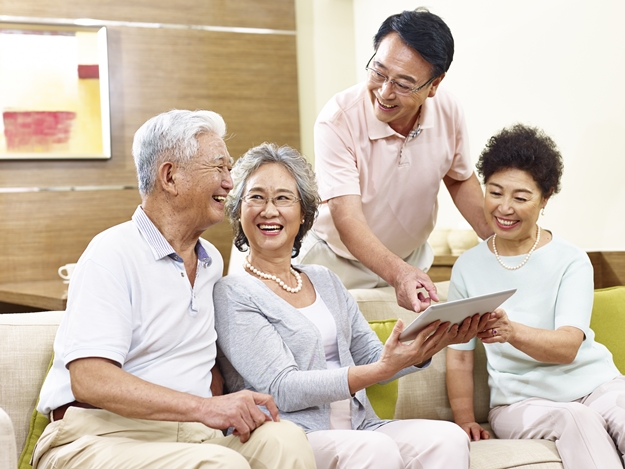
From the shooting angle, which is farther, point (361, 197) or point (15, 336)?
point (361, 197)

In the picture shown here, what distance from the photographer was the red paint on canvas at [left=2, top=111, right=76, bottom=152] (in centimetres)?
411

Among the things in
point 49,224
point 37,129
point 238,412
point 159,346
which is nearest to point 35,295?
point 49,224

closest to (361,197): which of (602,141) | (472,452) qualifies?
(472,452)

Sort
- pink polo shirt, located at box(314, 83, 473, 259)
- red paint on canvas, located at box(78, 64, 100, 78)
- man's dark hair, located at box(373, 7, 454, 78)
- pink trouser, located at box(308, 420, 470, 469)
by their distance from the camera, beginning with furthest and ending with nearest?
red paint on canvas, located at box(78, 64, 100, 78) < pink polo shirt, located at box(314, 83, 473, 259) < man's dark hair, located at box(373, 7, 454, 78) < pink trouser, located at box(308, 420, 470, 469)

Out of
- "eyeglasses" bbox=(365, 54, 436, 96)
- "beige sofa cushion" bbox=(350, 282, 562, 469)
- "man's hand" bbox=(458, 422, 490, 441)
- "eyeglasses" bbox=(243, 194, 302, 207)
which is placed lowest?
"man's hand" bbox=(458, 422, 490, 441)

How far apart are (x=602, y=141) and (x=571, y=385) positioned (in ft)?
4.12

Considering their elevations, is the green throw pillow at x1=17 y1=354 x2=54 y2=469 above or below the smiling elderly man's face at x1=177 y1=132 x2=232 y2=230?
below

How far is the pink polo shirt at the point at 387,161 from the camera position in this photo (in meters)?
2.46

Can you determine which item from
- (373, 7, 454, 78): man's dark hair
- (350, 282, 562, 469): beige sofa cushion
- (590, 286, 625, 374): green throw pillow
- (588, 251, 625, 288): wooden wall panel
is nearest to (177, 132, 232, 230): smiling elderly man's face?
(373, 7, 454, 78): man's dark hair

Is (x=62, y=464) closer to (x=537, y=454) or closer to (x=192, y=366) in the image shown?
(x=192, y=366)

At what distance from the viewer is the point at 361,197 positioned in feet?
8.36

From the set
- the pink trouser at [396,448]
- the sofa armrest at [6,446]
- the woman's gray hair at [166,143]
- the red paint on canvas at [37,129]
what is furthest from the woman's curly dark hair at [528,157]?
the red paint on canvas at [37,129]

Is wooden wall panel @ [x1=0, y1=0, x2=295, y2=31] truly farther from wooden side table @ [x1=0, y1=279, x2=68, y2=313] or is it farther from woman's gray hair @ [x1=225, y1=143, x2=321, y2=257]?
woman's gray hair @ [x1=225, y1=143, x2=321, y2=257]

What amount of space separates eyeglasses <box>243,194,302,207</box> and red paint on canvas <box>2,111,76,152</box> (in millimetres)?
2516
